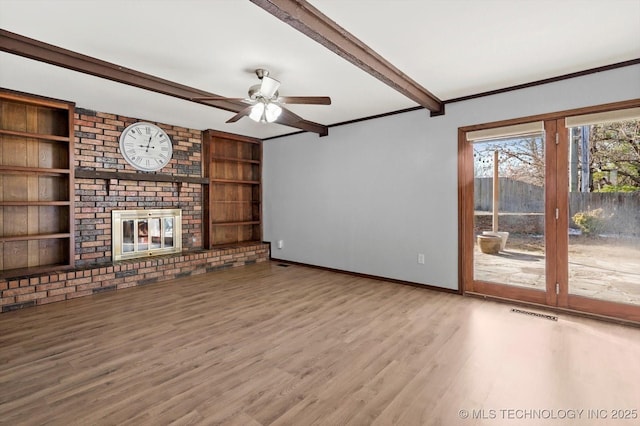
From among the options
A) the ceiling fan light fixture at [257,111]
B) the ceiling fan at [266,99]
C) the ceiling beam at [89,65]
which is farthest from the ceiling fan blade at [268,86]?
the ceiling beam at [89,65]

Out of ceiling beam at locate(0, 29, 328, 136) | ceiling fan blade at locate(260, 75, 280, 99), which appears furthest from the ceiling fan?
ceiling beam at locate(0, 29, 328, 136)

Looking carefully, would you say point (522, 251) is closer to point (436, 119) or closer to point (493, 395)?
point (436, 119)

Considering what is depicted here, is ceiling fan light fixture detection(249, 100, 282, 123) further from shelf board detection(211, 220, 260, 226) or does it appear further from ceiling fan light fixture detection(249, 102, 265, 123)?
shelf board detection(211, 220, 260, 226)

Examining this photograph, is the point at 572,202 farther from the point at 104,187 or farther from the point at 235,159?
the point at 104,187

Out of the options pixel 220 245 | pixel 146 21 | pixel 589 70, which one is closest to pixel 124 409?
pixel 146 21

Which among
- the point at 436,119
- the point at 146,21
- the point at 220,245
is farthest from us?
the point at 220,245

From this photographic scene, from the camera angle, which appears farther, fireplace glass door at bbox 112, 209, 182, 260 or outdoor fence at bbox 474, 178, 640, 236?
fireplace glass door at bbox 112, 209, 182, 260

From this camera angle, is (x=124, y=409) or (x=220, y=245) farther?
(x=220, y=245)

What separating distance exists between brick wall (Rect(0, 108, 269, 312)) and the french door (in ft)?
13.3

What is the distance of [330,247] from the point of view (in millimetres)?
5402

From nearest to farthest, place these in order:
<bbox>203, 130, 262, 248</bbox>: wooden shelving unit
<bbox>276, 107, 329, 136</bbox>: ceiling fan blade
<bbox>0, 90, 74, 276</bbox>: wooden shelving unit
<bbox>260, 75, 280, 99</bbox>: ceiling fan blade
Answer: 1. <bbox>260, 75, 280, 99</bbox>: ceiling fan blade
2. <bbox>0, 90, 74, 276</bbox>: wooden shelving unit
3. <bbox>276, 107, 329, 136</bbox>: ceiling fan blade
4. <bbox>203, 130, 262, 248</bbox>: wooden shelving unit

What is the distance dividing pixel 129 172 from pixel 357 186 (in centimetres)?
340

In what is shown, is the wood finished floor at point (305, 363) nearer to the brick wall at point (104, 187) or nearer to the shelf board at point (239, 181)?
the brick wall at point (104, 187)

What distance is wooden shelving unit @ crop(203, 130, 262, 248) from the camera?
5633 millimetres
